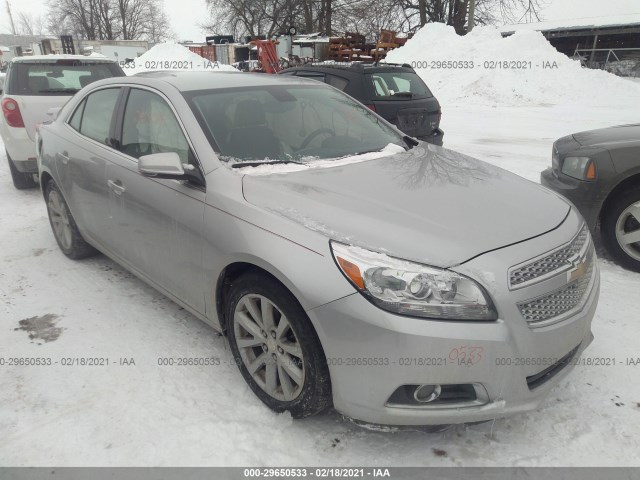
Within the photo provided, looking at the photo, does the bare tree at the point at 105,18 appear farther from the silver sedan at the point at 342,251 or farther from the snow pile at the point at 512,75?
the silver sedan at the point at 342,251

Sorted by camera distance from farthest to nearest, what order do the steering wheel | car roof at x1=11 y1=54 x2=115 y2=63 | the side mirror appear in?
car roof at x1=11 y1=54 x2=115 y2=63 → the steering wheel → the side mirror

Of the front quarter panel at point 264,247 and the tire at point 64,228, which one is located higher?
the front quarter panel at point 264,247

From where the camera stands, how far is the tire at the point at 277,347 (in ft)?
7.15

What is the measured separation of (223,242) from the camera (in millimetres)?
2482

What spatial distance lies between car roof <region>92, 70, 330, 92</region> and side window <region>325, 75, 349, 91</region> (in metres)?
3.35

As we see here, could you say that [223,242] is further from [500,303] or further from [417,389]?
[500,303]

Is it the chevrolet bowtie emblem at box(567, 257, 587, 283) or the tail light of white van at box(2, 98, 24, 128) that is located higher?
the tail light of white van at box(2, 98, 24, 128)

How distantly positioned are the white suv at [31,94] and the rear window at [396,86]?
386cm

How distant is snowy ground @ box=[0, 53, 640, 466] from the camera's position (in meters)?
2.26

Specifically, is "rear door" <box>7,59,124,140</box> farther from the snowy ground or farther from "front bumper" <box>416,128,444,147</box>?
"front bumper" <box>416,128,444,147</box>

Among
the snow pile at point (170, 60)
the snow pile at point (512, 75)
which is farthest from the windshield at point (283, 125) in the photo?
the snow pile at point (170, 60)

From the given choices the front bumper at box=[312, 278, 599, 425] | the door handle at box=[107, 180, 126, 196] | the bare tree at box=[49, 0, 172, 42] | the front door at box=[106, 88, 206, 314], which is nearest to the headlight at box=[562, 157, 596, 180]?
the front bumper at box=[312, 278, 599, 425]

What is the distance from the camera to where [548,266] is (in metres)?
2.17

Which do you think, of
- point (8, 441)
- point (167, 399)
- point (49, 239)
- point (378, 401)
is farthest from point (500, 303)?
point (49, 239)
